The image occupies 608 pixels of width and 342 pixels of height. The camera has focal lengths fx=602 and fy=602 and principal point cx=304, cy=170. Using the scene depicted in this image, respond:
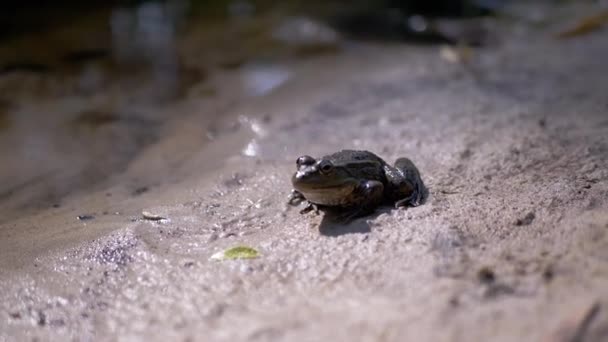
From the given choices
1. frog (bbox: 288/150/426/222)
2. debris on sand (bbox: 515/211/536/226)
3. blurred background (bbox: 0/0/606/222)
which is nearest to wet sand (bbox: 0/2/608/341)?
debris on sand (bbox: 515/211/536/226)

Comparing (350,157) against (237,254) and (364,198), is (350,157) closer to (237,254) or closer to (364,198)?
(364,198)

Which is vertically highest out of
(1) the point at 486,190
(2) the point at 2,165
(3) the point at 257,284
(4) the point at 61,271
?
(1) the point at 486,190

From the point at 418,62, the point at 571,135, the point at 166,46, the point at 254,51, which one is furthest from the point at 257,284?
the point at 166,46

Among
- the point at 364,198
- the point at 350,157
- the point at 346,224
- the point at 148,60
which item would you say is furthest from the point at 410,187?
the point at 148,60

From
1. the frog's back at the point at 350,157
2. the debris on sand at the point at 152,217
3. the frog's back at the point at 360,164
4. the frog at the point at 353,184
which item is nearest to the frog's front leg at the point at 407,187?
the frog at the point at 353,184

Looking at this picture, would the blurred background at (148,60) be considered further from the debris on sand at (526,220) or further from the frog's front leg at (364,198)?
the debris on sand at (526,220)

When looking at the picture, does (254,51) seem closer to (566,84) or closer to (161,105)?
(161,105)

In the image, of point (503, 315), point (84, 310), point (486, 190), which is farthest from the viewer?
point (486, 190)
